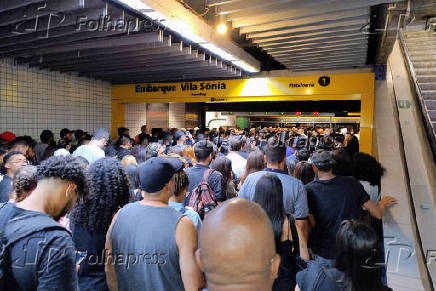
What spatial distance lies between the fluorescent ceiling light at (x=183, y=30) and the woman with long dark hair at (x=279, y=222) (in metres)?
2.87

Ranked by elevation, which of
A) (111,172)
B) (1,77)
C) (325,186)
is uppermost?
(1,77)

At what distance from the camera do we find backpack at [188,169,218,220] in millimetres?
2779

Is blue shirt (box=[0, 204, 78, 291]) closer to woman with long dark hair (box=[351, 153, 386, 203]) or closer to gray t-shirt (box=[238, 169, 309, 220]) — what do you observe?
gray t-shirt (box=[238, 169, 309, 220])

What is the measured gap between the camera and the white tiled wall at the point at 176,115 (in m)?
12.4

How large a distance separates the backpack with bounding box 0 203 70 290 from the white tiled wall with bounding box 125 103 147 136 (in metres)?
9.57

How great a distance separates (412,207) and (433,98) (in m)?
2.43

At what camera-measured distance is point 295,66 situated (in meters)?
7.24

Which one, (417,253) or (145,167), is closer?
(145,167)

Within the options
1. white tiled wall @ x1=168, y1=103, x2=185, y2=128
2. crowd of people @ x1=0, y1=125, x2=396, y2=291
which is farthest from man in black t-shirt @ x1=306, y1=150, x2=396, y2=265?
white tiled wall @ x1=168, y1=103, x2=185, y2=128

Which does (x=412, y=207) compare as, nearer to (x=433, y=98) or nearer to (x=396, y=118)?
(x=433, y=98)

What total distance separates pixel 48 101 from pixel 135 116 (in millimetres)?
3554

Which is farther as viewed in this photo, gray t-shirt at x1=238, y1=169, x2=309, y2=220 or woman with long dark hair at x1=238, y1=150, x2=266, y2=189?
woman with long dark hair at x1=238, y1=150, x2=266, y2=189

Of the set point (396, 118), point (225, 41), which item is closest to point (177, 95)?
point (225, 41)

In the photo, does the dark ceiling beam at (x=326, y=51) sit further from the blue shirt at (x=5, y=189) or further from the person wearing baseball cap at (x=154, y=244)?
the blue shirt at (x=5, y=189)
